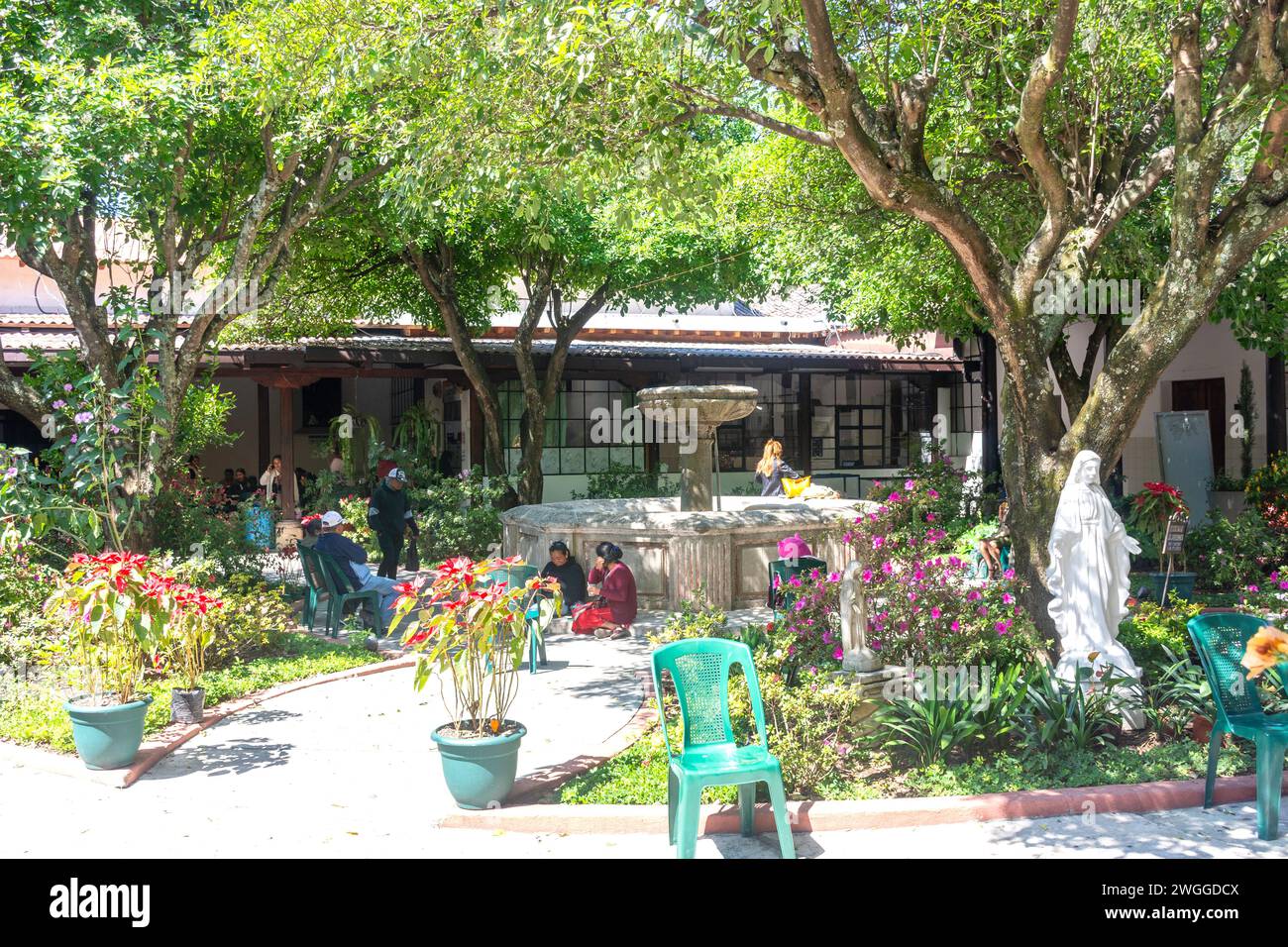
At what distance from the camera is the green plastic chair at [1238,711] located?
493cm

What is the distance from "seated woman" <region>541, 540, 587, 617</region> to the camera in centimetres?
1016

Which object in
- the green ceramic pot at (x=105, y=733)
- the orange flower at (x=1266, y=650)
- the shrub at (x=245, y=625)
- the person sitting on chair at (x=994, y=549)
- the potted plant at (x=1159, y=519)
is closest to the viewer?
the orange flower at (x=1266, y=650)

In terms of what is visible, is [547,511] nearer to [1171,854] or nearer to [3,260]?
[1171,854]

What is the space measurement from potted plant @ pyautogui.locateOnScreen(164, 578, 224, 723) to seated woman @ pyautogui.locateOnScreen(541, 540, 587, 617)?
3306mm

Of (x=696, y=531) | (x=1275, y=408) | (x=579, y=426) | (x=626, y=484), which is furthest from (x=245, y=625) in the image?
(x=1275, y=408)

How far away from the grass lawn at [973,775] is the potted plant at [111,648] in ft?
7.98

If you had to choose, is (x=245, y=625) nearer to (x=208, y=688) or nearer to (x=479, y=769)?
(x=208, y=688)

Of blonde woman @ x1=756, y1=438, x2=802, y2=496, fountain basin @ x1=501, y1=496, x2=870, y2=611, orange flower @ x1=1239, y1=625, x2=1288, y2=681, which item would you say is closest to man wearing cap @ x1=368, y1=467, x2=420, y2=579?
fountain basin @ x1=501, y1=496, x2=870, y2=611

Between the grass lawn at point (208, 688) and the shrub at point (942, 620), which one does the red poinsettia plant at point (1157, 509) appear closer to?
the shrub at point (942, 620)

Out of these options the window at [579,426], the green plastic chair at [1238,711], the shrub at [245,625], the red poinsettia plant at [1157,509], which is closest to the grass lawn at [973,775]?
the green plastic chair at [1238,711]

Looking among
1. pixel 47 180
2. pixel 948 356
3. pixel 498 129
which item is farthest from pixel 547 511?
pixel 948 356

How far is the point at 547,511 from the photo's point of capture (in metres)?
12.1

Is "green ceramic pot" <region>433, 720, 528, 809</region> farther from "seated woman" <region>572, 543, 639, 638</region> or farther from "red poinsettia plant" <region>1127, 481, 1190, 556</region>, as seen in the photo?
"red poinsettia plant" <region>1127, 481, 1190, 556</region>

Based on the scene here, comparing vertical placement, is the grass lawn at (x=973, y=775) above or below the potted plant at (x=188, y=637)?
below
